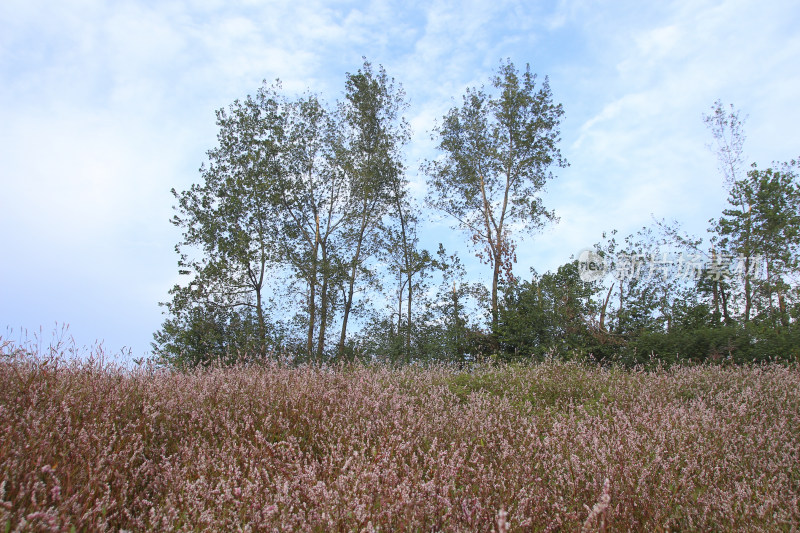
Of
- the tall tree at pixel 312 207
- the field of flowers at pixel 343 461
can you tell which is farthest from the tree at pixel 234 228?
A: the field of flowers at pixel 343 461

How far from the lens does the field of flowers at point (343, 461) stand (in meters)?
2.96

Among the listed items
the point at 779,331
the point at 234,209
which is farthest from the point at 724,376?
the point at 234,209

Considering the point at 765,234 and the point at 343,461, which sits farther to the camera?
the point at 765,234

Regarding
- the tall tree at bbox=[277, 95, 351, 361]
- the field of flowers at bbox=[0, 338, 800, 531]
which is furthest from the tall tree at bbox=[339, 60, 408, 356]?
the field of flowers at bbox=[0, 338, 800, 531]

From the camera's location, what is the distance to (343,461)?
13.8 ft

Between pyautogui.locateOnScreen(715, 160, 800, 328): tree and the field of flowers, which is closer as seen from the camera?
the field of flowers

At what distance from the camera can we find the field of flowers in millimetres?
2961

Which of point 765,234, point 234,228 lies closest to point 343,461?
point 234,228

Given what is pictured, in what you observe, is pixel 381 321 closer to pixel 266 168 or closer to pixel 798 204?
pixel 266 168

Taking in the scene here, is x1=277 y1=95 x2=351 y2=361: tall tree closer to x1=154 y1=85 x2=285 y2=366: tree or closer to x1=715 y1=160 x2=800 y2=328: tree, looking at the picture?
x1=154 y1=85 x2=285 y2=366: tree

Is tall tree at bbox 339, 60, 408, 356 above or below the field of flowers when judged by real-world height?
above

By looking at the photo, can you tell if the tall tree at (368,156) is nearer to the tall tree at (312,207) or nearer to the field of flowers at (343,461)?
the tall tree at (312,207)

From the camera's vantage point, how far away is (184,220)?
20.3 meters

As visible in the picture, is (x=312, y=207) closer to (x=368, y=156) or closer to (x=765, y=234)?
(x=368, y=156)
